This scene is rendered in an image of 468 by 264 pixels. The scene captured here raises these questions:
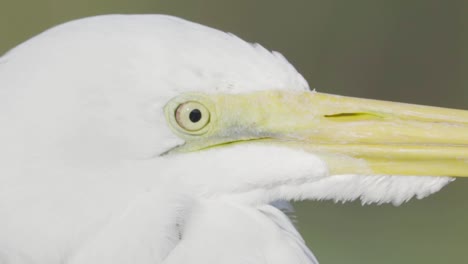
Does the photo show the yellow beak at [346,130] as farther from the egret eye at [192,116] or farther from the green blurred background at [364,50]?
the green blurred background at [364,50]

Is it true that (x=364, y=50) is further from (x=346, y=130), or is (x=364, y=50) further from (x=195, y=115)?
(x=195, y=115)

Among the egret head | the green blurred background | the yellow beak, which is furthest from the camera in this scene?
the green blurred background

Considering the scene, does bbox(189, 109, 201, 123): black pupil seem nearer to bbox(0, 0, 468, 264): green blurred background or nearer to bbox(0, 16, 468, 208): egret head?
bbox(0, 16, 468, 208): egret head

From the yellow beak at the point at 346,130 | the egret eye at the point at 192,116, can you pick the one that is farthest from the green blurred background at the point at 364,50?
the egret eye at the point at 192,116

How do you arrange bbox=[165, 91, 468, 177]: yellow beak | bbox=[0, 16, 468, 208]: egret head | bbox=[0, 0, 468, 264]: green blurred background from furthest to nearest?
bbox=[0, 0, 468, 264]: green blurred background → bbox=[165, 91, 468, 177]: yellow beak → bbox=[0, 16, 468, 208]: egret head

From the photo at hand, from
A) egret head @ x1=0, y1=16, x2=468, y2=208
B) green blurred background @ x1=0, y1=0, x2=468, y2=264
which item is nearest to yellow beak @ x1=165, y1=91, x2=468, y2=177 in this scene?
egret head @ x1=0, y1=16, x2=468, y2=208

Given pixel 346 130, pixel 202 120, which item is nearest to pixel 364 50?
pixel 346 130
